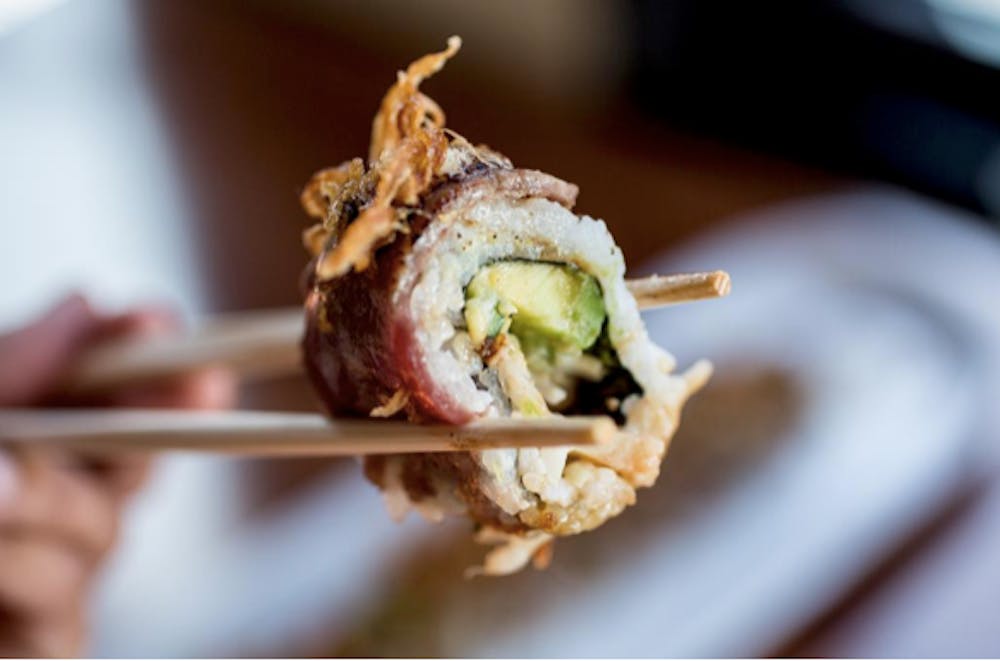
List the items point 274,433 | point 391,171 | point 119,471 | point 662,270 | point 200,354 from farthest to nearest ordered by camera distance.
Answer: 1. point 662,270
2. point 119,471
3. point 200,354
4. point 274,433
5. point 391,171

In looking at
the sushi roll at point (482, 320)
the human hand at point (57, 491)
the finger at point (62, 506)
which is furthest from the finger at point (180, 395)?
the sushi roll at point (482, 320)

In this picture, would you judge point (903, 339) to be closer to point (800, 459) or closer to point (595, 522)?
point (800, 459)

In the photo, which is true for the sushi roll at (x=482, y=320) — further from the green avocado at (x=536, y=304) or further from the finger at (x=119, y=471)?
the finger at (x=119, y=471)

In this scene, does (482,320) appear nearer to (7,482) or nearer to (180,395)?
(7,482)

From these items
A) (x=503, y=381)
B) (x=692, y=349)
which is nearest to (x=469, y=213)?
(x=503, y=381)

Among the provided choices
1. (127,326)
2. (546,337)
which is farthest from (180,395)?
(546,337)

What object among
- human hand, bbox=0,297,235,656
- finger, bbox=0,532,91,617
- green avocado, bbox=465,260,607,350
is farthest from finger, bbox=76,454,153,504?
green avocado, bbox=465,260,607,350
